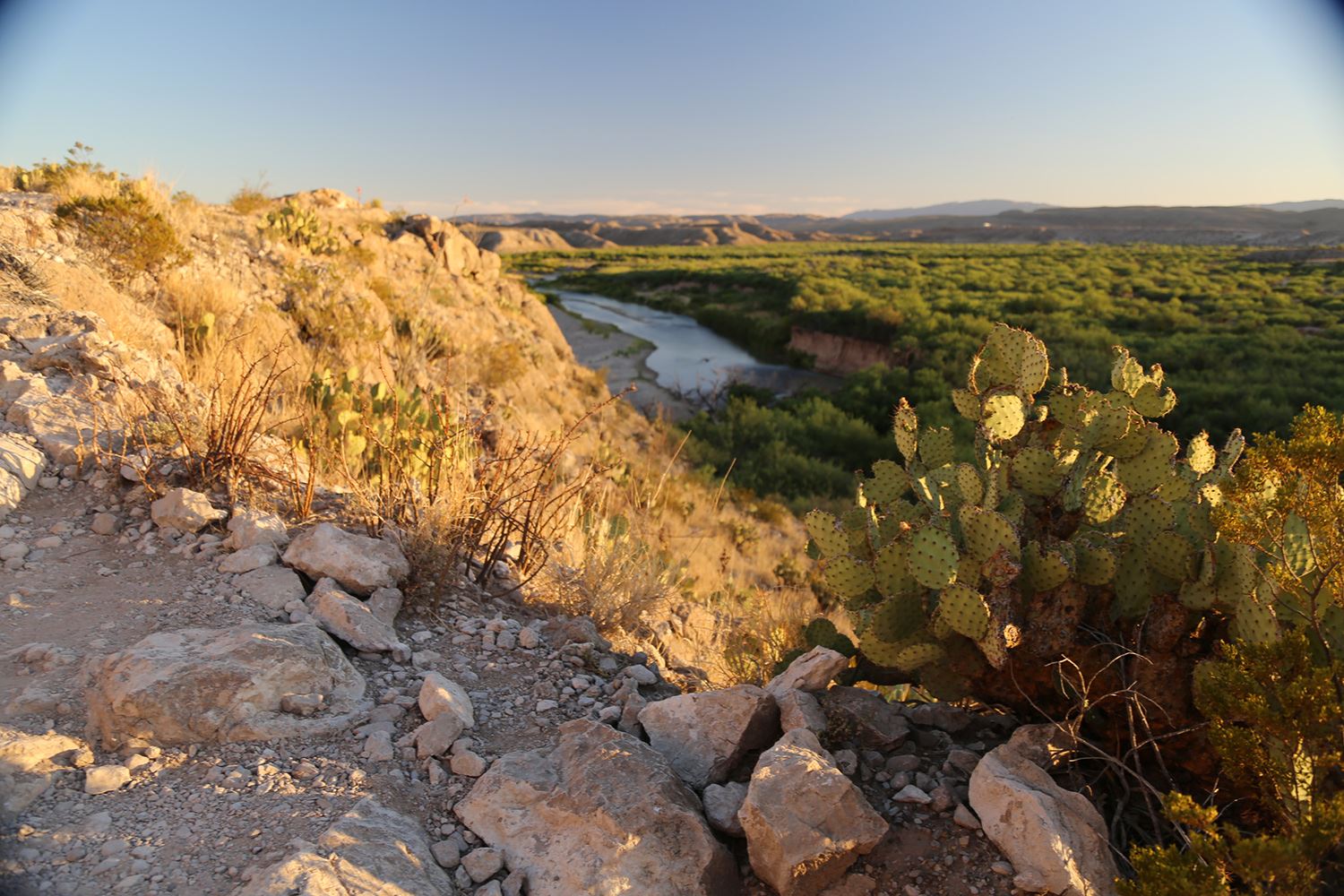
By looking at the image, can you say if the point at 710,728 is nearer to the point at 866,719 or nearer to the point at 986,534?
the point at 866,719

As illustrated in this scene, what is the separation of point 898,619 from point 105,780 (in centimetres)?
247

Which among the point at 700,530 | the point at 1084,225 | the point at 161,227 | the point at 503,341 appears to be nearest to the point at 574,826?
the point at 700,530

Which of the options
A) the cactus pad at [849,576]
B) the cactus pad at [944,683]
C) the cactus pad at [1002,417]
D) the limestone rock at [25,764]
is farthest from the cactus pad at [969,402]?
the limestone rock at [25,764]

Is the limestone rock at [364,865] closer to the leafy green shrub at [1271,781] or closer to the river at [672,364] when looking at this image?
the leafy green shrub at [1271,781]

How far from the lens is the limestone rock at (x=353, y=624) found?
2.98m

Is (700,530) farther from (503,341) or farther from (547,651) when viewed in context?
(503,341)

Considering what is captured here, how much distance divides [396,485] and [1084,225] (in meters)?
144

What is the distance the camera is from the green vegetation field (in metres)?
18.6

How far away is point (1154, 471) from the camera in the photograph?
2.87 metres

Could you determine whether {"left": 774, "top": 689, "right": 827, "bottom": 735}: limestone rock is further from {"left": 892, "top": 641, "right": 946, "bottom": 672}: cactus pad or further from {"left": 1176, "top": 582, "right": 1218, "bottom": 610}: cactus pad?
{"left": 1176, "top": 582, "right": 1218, "bottom": 610}: cactus pad

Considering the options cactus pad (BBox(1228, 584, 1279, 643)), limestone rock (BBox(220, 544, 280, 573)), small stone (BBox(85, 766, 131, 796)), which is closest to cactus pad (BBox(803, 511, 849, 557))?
cactus pad (BBox(1228, 584, 1279, 643))

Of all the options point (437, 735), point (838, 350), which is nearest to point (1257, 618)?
point (437, 735)

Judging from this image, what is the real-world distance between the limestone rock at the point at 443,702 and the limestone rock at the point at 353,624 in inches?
13.3

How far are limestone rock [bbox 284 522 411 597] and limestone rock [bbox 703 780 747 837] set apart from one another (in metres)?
1.67
